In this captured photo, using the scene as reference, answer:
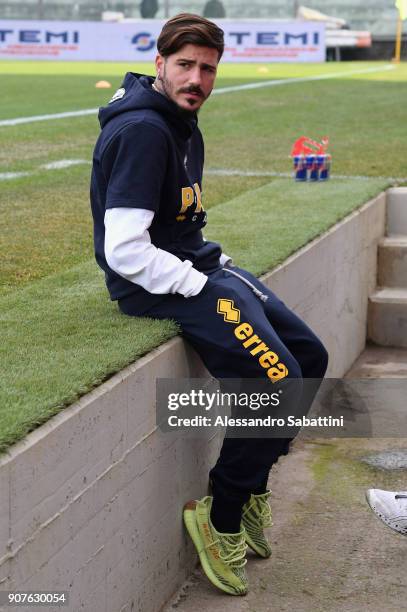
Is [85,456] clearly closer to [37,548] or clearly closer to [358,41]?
[37,548]

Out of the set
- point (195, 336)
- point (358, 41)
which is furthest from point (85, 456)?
point (358, 41)

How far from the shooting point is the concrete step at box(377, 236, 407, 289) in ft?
26.6

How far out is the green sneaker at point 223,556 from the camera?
13.4 feet

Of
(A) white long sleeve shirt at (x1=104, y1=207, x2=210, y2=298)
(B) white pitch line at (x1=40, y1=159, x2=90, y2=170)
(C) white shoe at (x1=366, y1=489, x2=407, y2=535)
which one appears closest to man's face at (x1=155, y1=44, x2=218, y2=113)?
(A) white long sleeve shirt at (x1=104, y1=207, x2=210, y2=298)

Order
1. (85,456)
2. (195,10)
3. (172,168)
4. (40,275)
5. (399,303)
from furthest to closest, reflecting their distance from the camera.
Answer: (195,10)
(399,303)
(40,275)
(172,168)
(85,456)

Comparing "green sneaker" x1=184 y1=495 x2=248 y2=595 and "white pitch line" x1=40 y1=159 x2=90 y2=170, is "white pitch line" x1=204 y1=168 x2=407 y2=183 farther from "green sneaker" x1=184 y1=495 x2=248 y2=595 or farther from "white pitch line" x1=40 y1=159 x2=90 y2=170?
"green sneaker" x1=184 y1=495 x2=248 y2=595

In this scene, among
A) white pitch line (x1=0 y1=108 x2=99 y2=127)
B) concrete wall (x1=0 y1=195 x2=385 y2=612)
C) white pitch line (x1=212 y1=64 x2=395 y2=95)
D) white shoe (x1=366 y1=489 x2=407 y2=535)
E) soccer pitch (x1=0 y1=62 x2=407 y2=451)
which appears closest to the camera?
concrete wall (x1=0 y1=195 x2=385 y2=612)

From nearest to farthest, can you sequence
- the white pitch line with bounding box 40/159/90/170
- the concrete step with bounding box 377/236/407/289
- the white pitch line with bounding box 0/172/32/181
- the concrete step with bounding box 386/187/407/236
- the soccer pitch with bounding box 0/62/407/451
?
the soccer pitch with bounding box 0/62/407/451 < the concrete step with bounding box 377/236/407/289 < the concrete step with bounding box 386/187/407/236 < the white pitch line with bounding box 0/172/32/181 < the white pitch line with bounding box 40/159/90/170

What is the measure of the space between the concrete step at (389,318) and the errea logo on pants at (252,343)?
4186 mm

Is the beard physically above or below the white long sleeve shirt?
above

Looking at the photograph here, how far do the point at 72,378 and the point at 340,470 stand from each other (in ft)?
7.81

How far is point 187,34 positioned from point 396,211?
4816 mm

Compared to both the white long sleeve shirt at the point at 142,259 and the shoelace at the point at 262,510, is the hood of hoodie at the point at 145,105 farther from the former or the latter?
the shoelace at the point at 262,510

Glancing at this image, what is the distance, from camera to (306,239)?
6.26 meters
